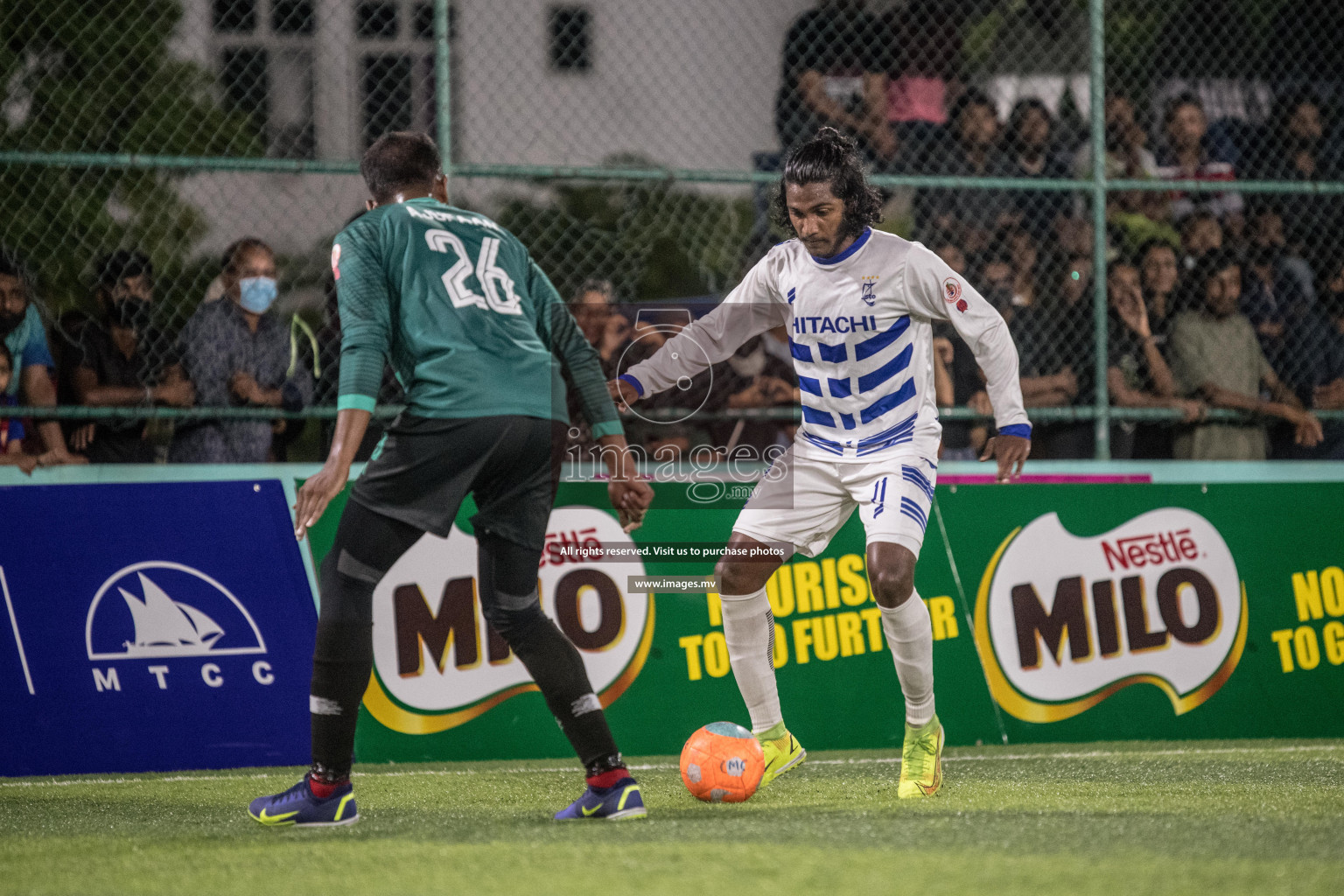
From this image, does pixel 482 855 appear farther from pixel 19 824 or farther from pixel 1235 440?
pixel 1235 440

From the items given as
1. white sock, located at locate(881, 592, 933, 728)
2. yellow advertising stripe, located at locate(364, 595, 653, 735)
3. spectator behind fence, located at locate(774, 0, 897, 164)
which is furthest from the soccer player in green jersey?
spectator behind fence, located at locate(774, 0, 897, 164)

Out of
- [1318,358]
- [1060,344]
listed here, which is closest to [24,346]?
[1060,344]

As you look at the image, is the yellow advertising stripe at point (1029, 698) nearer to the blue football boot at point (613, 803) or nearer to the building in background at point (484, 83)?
the blue football boot at point (613, 803)

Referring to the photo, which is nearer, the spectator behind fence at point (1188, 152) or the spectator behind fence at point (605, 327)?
the spectator behind fence at point (605, 327)

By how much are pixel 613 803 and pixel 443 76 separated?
162 inches

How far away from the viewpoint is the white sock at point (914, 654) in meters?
5.24

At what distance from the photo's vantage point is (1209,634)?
281 inches

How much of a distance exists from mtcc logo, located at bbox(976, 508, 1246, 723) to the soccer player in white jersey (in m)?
1.80

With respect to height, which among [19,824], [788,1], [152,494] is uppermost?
[788,1]

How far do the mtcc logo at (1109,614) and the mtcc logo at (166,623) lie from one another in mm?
3371

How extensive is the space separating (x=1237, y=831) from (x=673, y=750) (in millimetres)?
3013

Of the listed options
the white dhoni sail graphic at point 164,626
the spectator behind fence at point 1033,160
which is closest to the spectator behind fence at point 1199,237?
the spectator behind fence at point 1033,160

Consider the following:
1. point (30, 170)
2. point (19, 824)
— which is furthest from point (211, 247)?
point (19, 824)

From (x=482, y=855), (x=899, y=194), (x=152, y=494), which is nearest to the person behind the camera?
(x=482, y=855)
